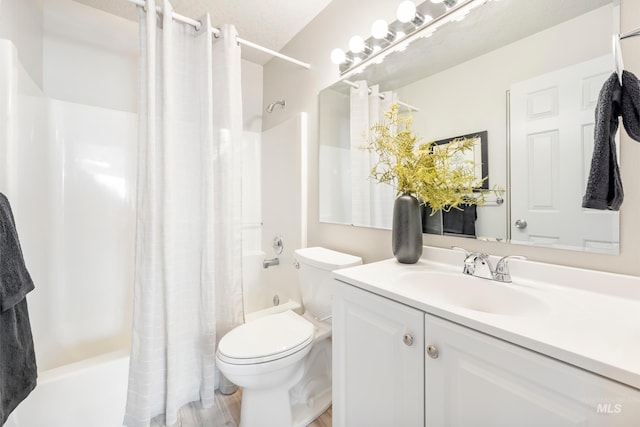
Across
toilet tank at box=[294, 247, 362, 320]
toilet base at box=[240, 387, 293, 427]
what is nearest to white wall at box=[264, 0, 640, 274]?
toilet tank at box=[294, 247, 362, 320]

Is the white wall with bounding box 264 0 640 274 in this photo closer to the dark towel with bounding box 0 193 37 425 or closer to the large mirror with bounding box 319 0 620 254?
the large mirror with bounding box 319 0 620 254

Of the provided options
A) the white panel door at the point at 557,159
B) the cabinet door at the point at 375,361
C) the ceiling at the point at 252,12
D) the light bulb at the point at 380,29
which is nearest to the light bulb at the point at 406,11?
the light bulb at the point at 380,29

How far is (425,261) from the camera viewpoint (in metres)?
1.19

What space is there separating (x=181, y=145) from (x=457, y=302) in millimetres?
1488

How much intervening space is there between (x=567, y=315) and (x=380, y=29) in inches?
54.5

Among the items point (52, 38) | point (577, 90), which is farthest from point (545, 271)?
point (52, 38)

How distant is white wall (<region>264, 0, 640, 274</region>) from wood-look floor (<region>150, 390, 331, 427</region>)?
857 millimetres

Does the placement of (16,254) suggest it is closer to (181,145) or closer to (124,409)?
(181,145)

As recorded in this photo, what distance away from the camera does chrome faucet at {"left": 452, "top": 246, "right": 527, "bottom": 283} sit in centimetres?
92

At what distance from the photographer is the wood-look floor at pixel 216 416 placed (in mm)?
1337

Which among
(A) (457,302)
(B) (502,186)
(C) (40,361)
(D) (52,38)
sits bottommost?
(C) (40,361)

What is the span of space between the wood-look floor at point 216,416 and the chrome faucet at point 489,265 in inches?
41.2

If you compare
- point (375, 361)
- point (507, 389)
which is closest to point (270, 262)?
point (375, 361)

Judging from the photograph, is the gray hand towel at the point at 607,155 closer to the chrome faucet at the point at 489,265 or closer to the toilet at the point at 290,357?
the chrome faucet at the point at 489,265
